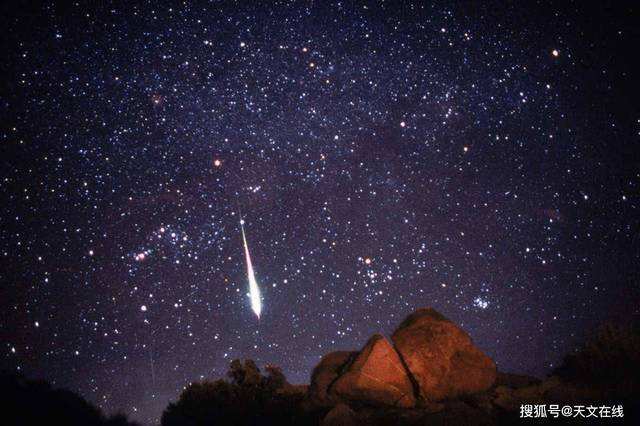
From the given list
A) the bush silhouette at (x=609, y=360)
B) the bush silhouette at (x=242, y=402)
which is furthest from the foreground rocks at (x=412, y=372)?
the bush silhouette at (x=609, y=360)

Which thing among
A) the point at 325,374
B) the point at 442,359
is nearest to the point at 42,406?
the point at 325,374

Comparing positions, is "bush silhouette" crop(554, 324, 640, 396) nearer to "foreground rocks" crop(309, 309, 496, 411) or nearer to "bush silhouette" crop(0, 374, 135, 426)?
"foreground rocks" crop(309, 309, 496, 411)

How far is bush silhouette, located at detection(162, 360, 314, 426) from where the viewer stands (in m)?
9.22

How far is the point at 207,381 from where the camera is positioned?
11750 millimetres

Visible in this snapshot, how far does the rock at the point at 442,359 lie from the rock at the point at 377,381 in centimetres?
44

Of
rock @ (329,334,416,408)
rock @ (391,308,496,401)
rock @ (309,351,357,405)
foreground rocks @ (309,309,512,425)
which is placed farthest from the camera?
rock @ (309,351,357,405)

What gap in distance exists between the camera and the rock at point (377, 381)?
9438 millimetres

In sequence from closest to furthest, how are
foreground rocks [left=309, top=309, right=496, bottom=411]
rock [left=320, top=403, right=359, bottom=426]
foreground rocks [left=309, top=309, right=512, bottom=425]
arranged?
rock [left=320, top=403, right=359, bottom=426], foreground rocks [left=309, top=309, right=512, bottom=425], foreground rocks [left=309, top=309, right=496, bottom=411]

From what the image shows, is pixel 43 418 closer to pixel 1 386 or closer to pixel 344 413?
pixel 1 386

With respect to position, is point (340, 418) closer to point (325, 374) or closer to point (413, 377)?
point (413, 377)

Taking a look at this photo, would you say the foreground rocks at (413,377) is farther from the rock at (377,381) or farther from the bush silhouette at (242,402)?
the bush silhouette at (242,402)

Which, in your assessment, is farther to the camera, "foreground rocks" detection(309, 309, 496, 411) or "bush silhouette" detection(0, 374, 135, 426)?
"foreground rocks" detection(309, 309, 496, 411)

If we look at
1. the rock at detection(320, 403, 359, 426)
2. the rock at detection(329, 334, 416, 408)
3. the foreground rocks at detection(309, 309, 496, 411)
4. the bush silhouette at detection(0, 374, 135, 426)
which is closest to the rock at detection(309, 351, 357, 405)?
the foreground rocks at detection(309, 309, 496, 411)

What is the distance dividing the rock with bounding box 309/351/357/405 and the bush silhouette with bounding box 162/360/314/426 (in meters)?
0.50
